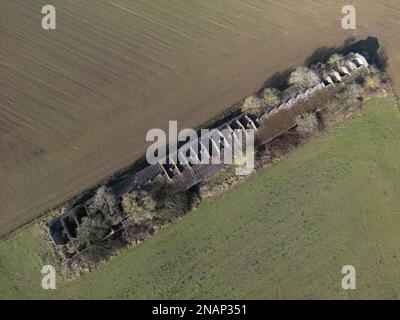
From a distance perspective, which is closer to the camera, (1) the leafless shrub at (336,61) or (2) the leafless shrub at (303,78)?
(2) the leafless shrub at (303,78)

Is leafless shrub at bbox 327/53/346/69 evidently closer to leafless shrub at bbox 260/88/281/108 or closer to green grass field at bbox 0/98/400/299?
leafless shrub at bbox 260/88/281/108

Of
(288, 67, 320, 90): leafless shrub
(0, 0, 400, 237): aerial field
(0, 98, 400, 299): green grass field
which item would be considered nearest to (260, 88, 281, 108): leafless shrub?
(0, 0, 400, 237): aerial field

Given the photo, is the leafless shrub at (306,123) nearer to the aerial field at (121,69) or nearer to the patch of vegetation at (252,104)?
the patch of vegetation at (252,104)

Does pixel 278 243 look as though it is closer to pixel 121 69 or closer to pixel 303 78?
pixel 303 78

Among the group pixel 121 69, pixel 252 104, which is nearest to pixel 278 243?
pixel 252 104

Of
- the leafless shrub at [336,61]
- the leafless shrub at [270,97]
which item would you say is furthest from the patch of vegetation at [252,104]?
the leafless shrub at [336,61]
